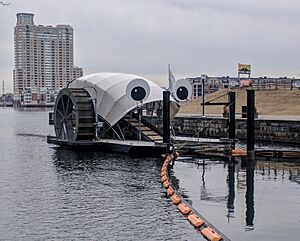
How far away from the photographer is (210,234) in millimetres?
13234

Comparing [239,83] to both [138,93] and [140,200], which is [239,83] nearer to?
[138,93]

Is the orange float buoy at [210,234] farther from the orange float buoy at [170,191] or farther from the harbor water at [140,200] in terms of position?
the orange float buoy at [170,191]

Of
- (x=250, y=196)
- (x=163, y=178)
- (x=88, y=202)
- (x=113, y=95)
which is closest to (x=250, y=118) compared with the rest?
(x=163, y=178)

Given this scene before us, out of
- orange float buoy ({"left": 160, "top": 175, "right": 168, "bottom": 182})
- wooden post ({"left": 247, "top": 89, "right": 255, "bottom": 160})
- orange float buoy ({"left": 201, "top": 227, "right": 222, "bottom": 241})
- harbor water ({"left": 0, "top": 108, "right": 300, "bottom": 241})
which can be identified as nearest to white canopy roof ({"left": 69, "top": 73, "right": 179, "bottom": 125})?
harbor water ({"left": 0, "top": 108, "right": 300, "bottom": 241})

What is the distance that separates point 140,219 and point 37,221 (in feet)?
9.60

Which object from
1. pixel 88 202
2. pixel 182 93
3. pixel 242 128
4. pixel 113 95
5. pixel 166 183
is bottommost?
pixel 88 202

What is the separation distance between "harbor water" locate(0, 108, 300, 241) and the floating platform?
4.11 feet

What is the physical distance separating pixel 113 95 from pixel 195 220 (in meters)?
21.8

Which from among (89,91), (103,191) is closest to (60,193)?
(103,191)

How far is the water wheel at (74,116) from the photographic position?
1420 inches

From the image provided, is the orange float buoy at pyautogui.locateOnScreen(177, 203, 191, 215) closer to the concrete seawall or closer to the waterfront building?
the concrete seawall

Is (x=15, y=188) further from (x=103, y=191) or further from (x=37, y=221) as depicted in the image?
(x=37, y=221)

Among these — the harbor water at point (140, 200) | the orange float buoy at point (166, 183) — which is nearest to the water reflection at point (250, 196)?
the harbor water at point (140, 200)

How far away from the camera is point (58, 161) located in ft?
102
